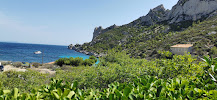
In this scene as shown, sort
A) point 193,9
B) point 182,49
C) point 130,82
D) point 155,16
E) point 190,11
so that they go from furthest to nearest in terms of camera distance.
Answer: point 155,16 < point 190,11 < point 193,9 < point 182,49 < point 130,82

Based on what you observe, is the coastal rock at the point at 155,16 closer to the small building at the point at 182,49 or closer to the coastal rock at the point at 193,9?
the coastal rock at the point at 193,9

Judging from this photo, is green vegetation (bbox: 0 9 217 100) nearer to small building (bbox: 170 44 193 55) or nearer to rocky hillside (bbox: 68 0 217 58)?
small building (bbox: 170 44 193 55)

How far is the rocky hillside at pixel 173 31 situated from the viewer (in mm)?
39013

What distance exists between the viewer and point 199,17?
61.2m

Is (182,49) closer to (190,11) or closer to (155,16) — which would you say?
(190,11)

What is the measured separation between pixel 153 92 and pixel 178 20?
76.1 metres

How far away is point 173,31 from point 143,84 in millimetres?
63907

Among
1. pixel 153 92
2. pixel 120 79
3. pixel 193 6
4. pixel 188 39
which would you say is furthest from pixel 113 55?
pixel 193 6

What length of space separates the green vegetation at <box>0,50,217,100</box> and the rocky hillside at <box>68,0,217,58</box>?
31453mm

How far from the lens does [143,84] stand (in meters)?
2.32

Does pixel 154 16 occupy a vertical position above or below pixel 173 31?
above

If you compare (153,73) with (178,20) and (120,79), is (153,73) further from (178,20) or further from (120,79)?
(178,20)

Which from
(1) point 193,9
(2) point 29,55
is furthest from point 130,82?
(1) point 193,9

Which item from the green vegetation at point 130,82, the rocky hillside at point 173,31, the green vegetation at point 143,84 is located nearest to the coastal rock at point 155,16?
the rocky hillside at point 173,31
